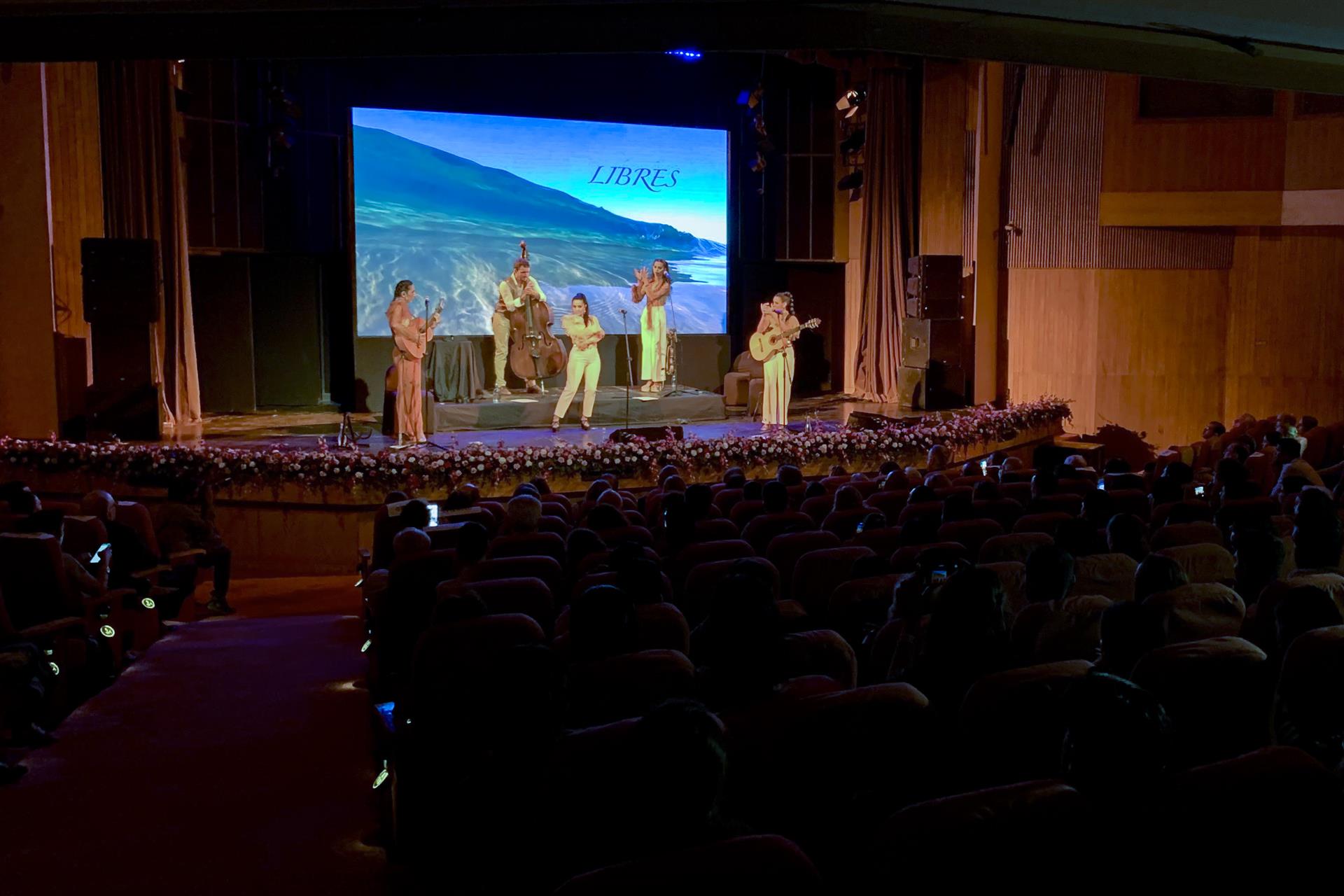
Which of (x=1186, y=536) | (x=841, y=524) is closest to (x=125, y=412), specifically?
(x=841, y=524)

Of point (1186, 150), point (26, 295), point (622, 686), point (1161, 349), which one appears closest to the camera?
point (622, 686)

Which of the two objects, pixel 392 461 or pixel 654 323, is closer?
pixel 392 461

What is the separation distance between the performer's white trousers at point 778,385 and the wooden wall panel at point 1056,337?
353cm

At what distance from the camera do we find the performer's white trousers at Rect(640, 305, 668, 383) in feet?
45.3

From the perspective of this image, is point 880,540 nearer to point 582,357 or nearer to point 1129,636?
point 1129,636

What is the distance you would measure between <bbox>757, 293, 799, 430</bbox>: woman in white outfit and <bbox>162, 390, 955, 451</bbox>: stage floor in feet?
0.91

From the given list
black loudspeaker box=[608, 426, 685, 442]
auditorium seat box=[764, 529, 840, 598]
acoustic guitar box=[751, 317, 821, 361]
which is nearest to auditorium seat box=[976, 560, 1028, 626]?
auditorium seat box=[764, 529, 840, 598]

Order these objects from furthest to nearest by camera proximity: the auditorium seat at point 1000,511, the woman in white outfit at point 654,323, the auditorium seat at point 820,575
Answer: the woman in white outfit at point 654,323 → the auditorium seat at point 1000,511 → the auditorium seat at point 820,575

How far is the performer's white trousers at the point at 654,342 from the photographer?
45.3 feet

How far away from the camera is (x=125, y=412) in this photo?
1123cm

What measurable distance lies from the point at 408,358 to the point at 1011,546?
7.47 m

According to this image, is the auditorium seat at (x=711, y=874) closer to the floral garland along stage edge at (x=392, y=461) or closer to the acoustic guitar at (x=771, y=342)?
the floral garland along stage edge at (x=392, y=461)

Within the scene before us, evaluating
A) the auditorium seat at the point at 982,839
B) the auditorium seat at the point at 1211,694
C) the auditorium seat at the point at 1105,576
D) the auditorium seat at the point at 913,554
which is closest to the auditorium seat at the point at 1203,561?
the auditorium seat at the point at 1105,576

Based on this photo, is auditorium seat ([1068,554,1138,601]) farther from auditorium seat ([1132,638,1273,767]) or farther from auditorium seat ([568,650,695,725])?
auditorium seat ([568,650,695,725])
